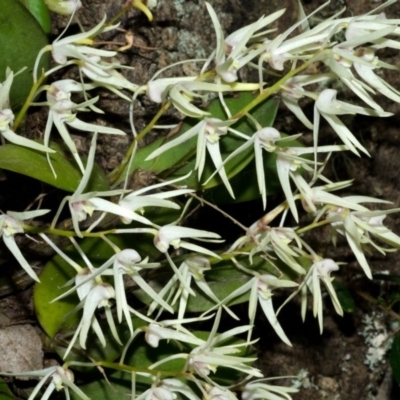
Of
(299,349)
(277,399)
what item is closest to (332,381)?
(299,349)

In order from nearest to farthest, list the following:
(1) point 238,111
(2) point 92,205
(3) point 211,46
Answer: (2) point 92,205 → (1) point 238,111 → (3) point 211,46

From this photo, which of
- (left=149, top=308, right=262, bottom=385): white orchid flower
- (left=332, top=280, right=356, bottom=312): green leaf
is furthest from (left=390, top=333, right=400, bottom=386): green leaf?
(left=149, top=308, right=262, bottom=385): white orchid flower

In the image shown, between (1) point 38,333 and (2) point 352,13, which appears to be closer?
(1) point 38,333

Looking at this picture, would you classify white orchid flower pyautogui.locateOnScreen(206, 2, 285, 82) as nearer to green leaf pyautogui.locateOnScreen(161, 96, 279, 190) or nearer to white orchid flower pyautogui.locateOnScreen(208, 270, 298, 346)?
green leaf pyautogui.locateOnScreen(161, 96, 279, 190)

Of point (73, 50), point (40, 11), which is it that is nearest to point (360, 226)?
point (73, 50)

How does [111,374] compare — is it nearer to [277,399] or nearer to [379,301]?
[277,399]
